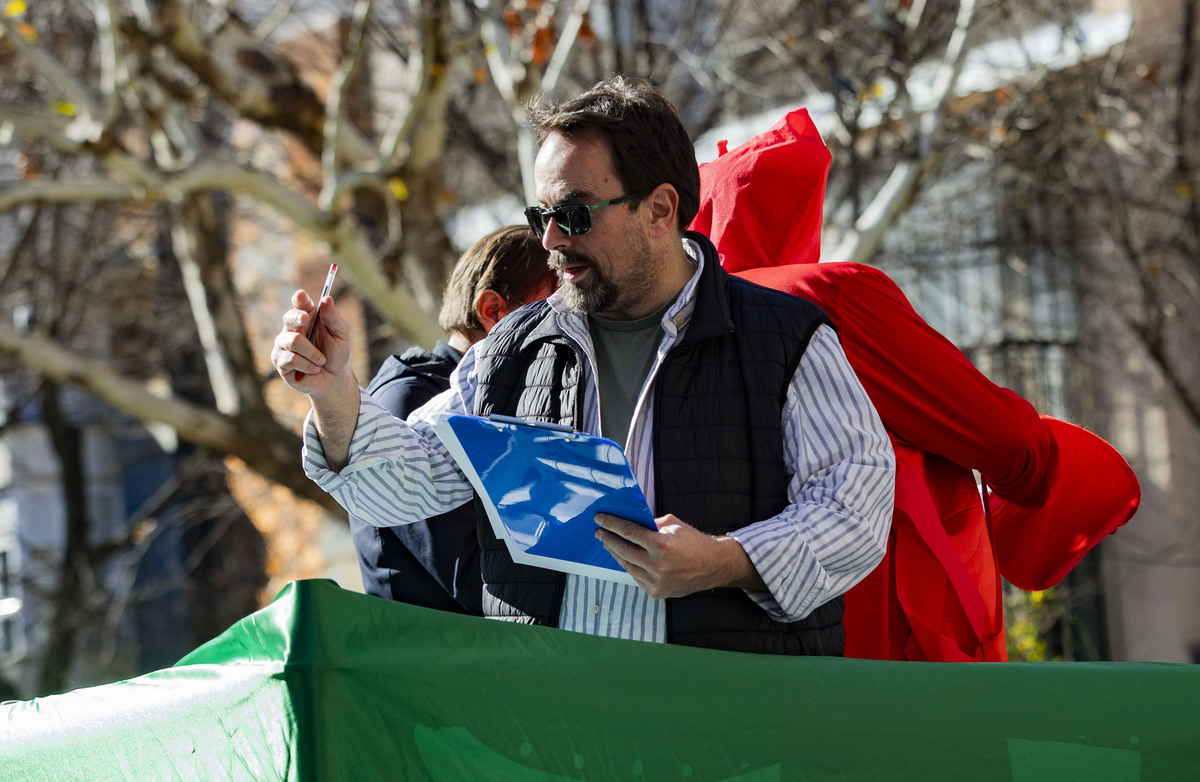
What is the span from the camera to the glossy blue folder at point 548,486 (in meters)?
1.79

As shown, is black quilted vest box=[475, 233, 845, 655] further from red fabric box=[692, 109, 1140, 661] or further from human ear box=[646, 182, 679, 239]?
red fabric box=[692, 109, 1140, 661]

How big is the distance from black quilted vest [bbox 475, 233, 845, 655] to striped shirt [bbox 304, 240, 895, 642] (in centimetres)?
3

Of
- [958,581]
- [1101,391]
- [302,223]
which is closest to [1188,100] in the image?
[1101,391]

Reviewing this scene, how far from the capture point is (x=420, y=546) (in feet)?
9.90

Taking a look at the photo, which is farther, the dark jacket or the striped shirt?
the dark jacket

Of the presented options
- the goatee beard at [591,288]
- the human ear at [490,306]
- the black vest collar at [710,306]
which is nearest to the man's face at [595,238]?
the goatee beard at [591,288]

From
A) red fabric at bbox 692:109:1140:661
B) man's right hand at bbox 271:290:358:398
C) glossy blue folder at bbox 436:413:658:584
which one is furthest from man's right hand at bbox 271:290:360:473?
red fabric at bbox 692:109:1140:661

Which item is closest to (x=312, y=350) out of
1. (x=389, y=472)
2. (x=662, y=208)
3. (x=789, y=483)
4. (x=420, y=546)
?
(x=389, y=472)

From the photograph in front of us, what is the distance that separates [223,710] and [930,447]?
1.33 m

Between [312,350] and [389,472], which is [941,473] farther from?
[312,350]

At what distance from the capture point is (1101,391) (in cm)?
1137

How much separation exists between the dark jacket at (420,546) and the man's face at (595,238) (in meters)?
0.91

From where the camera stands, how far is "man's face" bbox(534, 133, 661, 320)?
2184 millimetres

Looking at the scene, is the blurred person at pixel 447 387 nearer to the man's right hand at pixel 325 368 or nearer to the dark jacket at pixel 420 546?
the dark jacket at pixel 420 546
